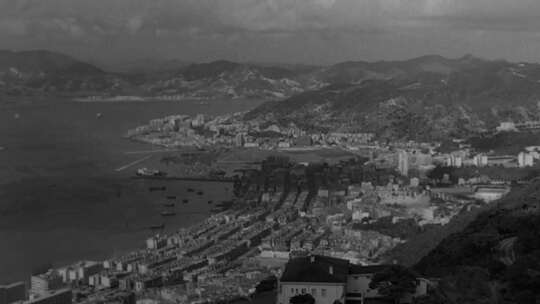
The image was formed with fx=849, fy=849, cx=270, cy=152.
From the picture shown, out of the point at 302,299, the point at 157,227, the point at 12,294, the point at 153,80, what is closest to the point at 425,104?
the point at 157,227

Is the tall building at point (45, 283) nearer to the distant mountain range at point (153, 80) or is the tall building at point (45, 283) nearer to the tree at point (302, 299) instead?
the tree at point (302, 299)

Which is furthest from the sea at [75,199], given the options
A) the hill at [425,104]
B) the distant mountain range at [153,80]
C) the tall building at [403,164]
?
the distant mountain range at [153,80]

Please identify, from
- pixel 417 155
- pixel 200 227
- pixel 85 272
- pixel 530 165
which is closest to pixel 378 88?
pixel 417 155

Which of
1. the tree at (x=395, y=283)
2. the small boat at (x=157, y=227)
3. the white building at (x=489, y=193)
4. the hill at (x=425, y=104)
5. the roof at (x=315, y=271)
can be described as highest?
the hill at (x=425, y=104)

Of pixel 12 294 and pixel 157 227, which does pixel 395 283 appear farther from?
pixel 157 227

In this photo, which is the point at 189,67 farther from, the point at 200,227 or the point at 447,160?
the point at 200,227

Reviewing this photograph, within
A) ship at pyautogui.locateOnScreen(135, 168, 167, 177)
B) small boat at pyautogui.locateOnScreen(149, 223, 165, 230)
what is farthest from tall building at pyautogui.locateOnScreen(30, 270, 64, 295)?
ship at pyautogui.locateOnScreen(135, 168, 167, 177)

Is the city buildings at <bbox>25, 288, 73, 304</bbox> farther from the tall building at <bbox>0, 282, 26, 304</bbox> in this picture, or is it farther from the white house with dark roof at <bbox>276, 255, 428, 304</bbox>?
the white house with dark roof at <bbox>276, 255, 428, 304</bbox>
